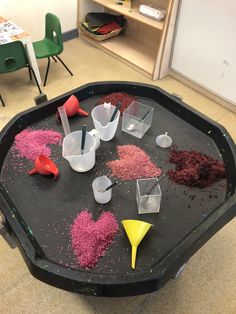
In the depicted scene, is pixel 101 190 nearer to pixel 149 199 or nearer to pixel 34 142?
pixel 149 199

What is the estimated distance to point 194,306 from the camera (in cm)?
126

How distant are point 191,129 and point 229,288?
746 mm

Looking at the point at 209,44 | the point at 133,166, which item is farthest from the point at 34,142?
the point at 209,44

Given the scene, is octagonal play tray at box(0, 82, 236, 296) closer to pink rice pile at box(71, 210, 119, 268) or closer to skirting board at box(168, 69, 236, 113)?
pink rice pile at box(71, 210, 119, 268)

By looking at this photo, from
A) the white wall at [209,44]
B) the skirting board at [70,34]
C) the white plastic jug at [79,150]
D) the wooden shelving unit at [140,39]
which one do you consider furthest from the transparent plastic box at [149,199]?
the skirting board at [70,34]

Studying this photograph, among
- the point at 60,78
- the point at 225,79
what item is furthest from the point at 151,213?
the point at 60,78

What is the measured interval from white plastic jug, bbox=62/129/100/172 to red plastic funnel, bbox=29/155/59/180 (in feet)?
0.19

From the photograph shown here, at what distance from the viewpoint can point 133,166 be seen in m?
1.08

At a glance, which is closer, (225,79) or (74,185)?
(74,185)

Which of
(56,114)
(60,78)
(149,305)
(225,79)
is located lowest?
(149,305)

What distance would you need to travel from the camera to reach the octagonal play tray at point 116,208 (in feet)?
2.61

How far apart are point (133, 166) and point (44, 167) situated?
324mm

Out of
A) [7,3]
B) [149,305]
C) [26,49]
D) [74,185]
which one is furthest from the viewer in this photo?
[7,3]

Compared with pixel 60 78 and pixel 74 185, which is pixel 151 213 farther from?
pixel 60 78
